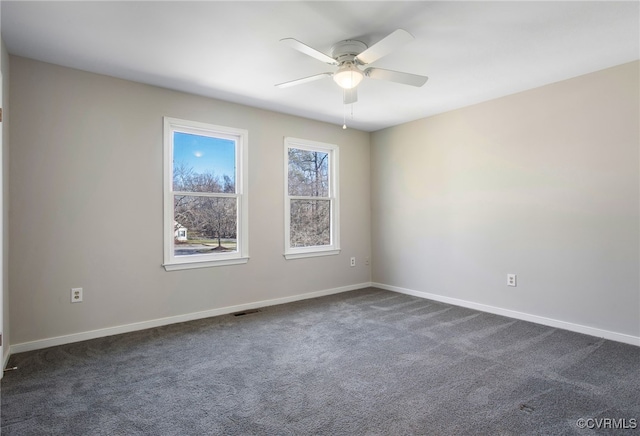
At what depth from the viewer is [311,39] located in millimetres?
2551

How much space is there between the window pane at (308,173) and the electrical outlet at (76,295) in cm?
257

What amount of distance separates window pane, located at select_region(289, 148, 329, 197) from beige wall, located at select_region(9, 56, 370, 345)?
59cm

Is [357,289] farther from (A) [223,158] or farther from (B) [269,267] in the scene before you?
(A) [223,158]

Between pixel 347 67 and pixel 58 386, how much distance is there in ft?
9.97

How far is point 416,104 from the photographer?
13.3 ft

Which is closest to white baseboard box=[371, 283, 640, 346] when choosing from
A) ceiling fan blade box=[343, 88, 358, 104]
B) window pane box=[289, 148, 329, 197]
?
window pane box=[289, 148, 329, 197]

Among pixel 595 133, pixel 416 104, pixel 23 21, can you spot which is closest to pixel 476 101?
pixel 416 104

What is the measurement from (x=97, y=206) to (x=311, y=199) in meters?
2.58

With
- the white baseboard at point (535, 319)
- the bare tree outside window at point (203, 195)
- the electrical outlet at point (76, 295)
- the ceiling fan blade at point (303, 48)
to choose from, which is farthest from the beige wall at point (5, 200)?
the white baseboard at point (535, 319)

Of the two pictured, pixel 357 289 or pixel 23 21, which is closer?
pixel 23 21

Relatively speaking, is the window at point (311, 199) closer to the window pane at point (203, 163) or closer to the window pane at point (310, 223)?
the window pane at point (310, 223)

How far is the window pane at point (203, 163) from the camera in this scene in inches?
147

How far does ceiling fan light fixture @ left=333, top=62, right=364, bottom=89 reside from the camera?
2625 mm

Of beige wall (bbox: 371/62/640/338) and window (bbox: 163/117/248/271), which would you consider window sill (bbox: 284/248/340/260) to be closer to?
window (bbox: 163/117/248/271)
